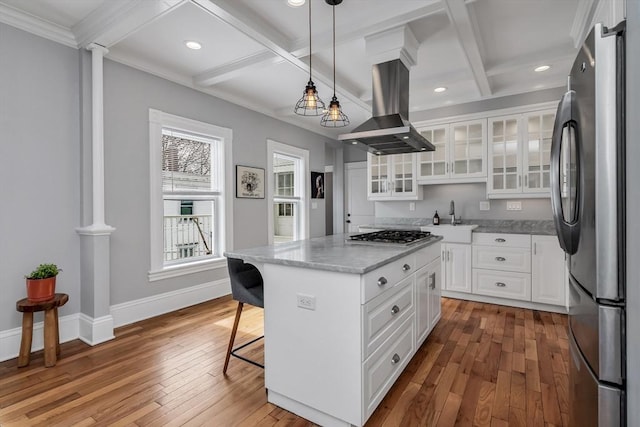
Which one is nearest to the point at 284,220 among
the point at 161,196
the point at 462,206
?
the point at 161,196

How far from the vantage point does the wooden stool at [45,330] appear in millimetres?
2262

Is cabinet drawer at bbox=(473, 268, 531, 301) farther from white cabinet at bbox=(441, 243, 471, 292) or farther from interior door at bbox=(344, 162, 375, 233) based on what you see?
interior door at bbox=(344, 162, 375, 233)

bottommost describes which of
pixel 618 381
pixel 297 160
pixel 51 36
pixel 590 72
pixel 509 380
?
pixel 509 380

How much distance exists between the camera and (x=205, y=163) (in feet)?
12.9

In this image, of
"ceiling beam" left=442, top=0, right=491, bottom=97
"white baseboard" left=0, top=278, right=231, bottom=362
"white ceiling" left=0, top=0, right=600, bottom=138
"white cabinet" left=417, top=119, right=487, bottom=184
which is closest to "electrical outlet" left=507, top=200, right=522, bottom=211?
"white cabinet" left=417, top=119, right=487, bottom=184

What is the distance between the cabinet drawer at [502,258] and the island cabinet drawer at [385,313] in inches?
78.0

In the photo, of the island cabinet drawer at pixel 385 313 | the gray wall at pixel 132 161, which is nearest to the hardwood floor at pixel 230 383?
the island cabinet drawer at pixel 385 313

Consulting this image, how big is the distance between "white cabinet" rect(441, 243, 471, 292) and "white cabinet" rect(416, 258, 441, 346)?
116cm

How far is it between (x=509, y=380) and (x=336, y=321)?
138 centimetres

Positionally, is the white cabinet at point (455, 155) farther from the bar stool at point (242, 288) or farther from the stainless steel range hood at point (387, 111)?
the bar stool at point (242, 288)

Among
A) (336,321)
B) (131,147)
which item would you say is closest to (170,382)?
(336,321)

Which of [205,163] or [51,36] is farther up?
[51,36]

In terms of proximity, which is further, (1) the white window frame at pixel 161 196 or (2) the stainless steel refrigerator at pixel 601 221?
(1) the white window frame at pixel 161 196

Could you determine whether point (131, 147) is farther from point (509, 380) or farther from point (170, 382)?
point (509, 380)
